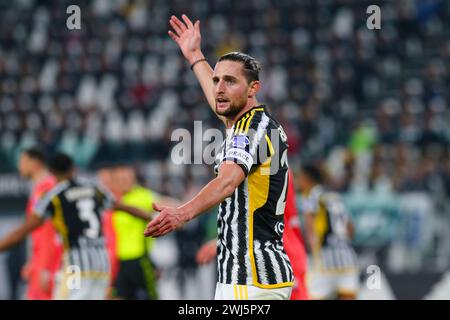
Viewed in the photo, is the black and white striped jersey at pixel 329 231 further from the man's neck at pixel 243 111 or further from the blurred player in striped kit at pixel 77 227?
the man's neck at pixel 243 111

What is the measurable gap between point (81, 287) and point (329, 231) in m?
3.22

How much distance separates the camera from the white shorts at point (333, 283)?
1201cm

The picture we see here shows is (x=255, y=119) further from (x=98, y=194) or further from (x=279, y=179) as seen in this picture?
(x=98, y=194)

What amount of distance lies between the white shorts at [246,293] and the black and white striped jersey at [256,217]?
29mm

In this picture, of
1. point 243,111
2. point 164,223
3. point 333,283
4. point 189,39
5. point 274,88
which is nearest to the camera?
point 164,223

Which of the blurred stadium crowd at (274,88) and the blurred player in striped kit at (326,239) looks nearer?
the blurred player in striped kit at (326,239)

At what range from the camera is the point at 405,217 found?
15711 millimetres

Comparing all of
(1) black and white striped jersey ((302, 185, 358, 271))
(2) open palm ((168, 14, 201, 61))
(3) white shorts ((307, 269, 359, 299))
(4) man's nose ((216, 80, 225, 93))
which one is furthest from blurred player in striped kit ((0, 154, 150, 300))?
(4) man's nose ((216, 80, 225, 93))

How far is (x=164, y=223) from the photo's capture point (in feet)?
16.7

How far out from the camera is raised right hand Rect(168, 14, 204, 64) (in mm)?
7125

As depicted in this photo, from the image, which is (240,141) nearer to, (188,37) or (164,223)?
(164,223)

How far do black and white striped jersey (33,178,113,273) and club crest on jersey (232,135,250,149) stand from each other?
13.9 feet

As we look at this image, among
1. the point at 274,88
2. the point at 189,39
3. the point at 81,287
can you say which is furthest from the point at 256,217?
the point at 274,88

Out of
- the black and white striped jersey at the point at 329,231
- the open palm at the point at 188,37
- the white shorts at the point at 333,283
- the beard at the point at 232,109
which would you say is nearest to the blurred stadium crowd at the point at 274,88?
the white shorts at the point at 333,283
